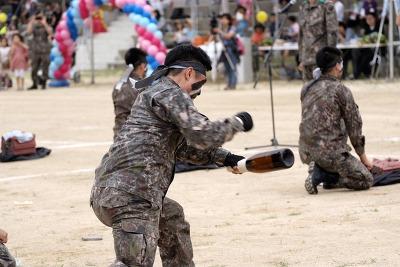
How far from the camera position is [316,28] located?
17000 millimetres

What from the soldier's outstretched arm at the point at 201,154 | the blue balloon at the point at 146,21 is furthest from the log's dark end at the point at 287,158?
the blue balloon at the point at 146,21

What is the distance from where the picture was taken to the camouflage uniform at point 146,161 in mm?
6047

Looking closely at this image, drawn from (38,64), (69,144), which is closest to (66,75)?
(38,64)

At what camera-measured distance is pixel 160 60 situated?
25.9m

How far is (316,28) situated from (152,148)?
1108cm

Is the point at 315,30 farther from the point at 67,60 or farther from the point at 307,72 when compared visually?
the point at 67,60

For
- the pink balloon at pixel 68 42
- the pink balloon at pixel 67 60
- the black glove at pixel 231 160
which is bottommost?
the pink balloon at pixel 67 60

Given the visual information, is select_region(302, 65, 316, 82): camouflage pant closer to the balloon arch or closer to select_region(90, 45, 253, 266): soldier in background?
the balloon arch

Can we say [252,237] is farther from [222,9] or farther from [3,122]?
[222,9]

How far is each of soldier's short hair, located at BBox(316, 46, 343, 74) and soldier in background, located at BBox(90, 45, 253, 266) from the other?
4426mm

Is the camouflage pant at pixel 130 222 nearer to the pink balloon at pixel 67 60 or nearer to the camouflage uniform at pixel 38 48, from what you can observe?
the pink balloon at pixel 67 60

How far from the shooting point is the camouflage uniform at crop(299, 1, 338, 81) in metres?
16.9

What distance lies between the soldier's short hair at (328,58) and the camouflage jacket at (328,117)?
110mm

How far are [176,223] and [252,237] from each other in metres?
2.28
